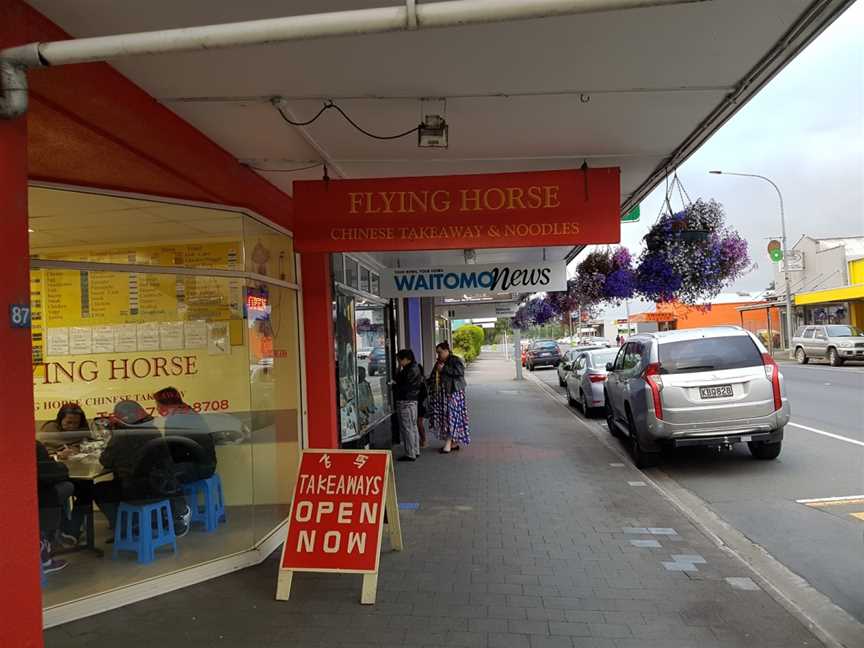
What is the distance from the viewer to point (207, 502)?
565 cm

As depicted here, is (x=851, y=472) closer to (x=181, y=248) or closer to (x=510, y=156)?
(x=510, y=156)

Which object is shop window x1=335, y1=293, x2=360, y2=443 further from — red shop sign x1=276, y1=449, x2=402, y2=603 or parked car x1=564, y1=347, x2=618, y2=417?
parked car x1=564, y1=347, x2=618, y2=417

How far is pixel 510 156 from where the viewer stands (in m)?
5.71

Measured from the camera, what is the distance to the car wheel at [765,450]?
8.30m

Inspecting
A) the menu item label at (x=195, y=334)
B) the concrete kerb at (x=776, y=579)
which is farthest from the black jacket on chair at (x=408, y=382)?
the menu item label at (x=195, y=334)

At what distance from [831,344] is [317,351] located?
2412cm

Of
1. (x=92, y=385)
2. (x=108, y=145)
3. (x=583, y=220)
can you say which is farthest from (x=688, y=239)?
(x=92, y=385)

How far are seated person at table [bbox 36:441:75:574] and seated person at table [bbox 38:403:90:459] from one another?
0.25 m

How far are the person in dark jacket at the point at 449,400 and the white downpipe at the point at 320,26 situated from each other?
7.51 m

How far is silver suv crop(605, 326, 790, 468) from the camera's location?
767 cm

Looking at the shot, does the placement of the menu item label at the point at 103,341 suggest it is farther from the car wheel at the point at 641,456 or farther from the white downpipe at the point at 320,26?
the car wheel at the point at 641,456

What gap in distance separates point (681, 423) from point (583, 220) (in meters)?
3.93

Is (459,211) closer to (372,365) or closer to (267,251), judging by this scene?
(267,251)

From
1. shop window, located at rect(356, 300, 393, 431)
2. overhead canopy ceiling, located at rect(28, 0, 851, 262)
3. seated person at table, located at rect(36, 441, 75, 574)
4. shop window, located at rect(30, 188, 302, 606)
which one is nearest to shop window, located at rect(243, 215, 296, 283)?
shop window, located at rect(30, 188, 302, 606)
